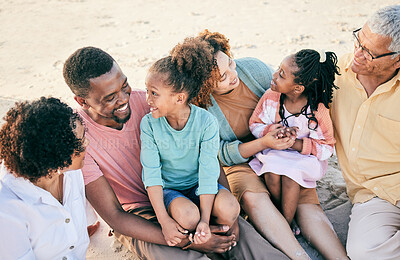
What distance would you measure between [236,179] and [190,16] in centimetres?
563

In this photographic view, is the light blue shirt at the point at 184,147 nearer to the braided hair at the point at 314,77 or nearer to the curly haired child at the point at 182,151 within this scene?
the curly haired child at the point at 182,151

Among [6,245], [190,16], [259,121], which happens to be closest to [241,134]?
[259,121]

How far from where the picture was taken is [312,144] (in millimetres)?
3035

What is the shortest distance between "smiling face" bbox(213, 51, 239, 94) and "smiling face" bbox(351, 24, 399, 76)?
0.87 meters

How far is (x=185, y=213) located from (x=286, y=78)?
1.26 metres

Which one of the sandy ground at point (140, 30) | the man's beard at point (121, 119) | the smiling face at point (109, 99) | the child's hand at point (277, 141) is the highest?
the smiling face at point (109, 99)

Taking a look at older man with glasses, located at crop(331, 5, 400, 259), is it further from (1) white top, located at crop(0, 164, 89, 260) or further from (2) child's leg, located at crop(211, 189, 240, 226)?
(1) white top, located at crop(0, 164, 89, 260)

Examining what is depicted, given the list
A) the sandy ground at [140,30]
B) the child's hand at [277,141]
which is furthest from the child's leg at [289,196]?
the sandy ground at [140,30]

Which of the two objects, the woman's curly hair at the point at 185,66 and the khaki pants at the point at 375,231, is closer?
the woman's curly hair at the point at 185,66

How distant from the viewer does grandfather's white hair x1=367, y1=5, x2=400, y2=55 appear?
2631 millimetres

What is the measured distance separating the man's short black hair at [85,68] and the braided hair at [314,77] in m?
1.40

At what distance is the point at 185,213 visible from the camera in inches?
97.3

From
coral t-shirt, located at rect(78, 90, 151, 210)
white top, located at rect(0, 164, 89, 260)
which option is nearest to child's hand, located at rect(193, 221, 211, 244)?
coral t-shirt, located at rect(78, 90, 151, 210)

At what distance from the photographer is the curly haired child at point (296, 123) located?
2.93 metres
